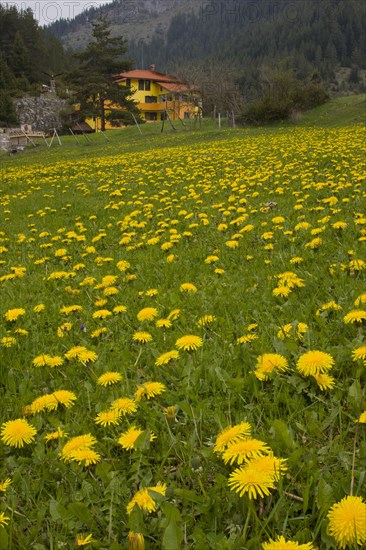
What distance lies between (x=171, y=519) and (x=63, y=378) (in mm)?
1503

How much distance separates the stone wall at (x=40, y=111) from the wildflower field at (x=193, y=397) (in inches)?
2595

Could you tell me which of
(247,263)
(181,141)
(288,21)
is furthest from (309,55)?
(247,263)

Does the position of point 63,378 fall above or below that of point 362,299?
below

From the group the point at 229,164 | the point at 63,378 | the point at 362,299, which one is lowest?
the point at 63,378

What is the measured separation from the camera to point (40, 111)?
6650 centimetres

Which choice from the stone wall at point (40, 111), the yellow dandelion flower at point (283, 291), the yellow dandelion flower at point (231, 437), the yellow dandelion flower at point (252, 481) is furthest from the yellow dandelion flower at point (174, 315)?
the stone wall at point (40, 111)

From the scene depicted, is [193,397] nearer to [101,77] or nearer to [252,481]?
[252,481]

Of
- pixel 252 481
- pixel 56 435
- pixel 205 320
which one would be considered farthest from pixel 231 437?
pixel 205 320

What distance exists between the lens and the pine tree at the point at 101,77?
1817 inches

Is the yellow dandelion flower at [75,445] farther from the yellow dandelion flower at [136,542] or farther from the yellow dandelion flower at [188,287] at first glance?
the yellow dandelion flower at [188,287]

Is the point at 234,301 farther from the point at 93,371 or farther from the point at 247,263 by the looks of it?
the point at 93,371

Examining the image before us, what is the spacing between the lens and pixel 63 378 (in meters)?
2.47

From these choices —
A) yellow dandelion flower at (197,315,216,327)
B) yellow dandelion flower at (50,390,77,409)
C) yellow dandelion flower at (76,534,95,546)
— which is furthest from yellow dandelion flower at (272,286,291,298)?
yellow dandelion flower at (76,534,95,546)

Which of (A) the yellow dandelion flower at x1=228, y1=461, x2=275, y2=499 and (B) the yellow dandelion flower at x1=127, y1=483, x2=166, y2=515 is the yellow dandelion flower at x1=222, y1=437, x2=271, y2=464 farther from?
(B) the yellow dandelion flower at x1=127, y1=483, x2=166, y2=515
